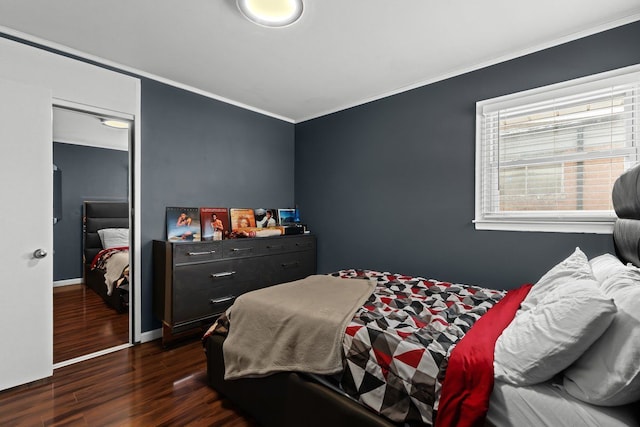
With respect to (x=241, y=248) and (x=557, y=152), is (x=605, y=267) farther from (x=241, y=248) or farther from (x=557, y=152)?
(x=241, y=248)

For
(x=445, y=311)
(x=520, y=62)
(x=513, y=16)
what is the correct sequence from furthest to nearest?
(x=520, y=62) < (x=513, y=16) < (x=445, y=311)

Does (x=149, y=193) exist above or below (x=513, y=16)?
below

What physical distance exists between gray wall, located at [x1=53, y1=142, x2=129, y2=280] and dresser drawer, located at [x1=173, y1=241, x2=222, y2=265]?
1032 mm

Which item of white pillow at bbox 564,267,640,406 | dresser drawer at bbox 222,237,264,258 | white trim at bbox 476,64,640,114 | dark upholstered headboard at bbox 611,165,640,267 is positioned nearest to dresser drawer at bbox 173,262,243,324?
dresser drawer at bbox 222,237,264,258

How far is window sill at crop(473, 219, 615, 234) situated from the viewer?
2.25m

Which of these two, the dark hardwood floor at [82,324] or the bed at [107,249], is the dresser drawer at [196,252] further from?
the dark hardwood floor at [82,324]

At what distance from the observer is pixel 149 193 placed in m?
3.08

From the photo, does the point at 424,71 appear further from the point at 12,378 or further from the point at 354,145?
the point at 12,378

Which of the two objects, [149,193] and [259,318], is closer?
[259,318]

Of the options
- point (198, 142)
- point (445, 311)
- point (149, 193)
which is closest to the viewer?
point (445, 311)

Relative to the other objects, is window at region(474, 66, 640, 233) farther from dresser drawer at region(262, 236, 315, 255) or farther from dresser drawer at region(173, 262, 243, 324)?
dresser drawer at region(173, 262, 243, 324)

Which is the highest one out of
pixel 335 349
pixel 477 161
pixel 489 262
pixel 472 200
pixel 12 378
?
pixel 477 161

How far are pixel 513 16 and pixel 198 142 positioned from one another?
3.00 meters

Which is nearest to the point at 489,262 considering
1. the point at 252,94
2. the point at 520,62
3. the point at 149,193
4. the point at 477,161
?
the point at 477,161
